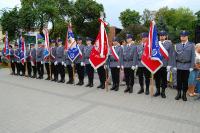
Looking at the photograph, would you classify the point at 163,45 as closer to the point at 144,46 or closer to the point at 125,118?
the point at 144,46

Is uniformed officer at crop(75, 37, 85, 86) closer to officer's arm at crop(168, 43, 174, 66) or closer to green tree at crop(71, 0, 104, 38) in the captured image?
officer's arm at crop(168, 43, 174, 66)

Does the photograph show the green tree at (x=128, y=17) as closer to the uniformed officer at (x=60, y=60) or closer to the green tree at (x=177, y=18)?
the green tree at (x=177, y=18)

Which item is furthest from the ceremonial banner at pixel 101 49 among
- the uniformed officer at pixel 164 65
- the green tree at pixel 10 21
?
the green tree at pixel 10 21

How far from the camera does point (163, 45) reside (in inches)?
327

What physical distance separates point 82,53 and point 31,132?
553 centimetres

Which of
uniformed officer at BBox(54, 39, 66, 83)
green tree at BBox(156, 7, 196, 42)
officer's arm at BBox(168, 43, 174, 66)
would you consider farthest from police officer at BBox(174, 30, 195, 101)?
green tree at BBox(156, 7, 196, 42)

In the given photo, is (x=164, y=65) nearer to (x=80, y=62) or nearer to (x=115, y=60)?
(x=115, y=60)

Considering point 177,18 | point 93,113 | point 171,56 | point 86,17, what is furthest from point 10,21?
point 177,18

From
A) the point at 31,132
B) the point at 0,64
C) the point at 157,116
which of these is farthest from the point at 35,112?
the point at 0,64

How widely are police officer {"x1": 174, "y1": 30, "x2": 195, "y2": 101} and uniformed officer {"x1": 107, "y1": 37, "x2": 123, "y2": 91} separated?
7.04ft

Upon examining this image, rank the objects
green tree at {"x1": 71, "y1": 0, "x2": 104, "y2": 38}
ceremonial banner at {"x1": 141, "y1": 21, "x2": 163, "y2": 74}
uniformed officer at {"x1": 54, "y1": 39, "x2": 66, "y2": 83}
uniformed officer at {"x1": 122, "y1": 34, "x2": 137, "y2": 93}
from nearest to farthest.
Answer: ceremonial banner at {"x1": 141, "y1": 21, "x2": 163, "y2": 74} < uniformed officer at {"x1": 122, "y1": 34, "x2": 137, "y2": 93} < uniformed officer at {"x1": 54, "y1": 39, "x2": 66, "y2": 83} < green tree at {"x1": 71, "y1": 0, "x2": 104, "y2": 38}

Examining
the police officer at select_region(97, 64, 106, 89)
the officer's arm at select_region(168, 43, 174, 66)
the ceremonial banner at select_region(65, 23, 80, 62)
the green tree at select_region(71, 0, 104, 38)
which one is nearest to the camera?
the officer's arm at select_region(168, 43, 174, 66)

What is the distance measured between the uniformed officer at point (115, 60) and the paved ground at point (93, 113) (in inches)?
20.4

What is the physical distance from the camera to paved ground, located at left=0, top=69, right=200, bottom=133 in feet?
18.8
